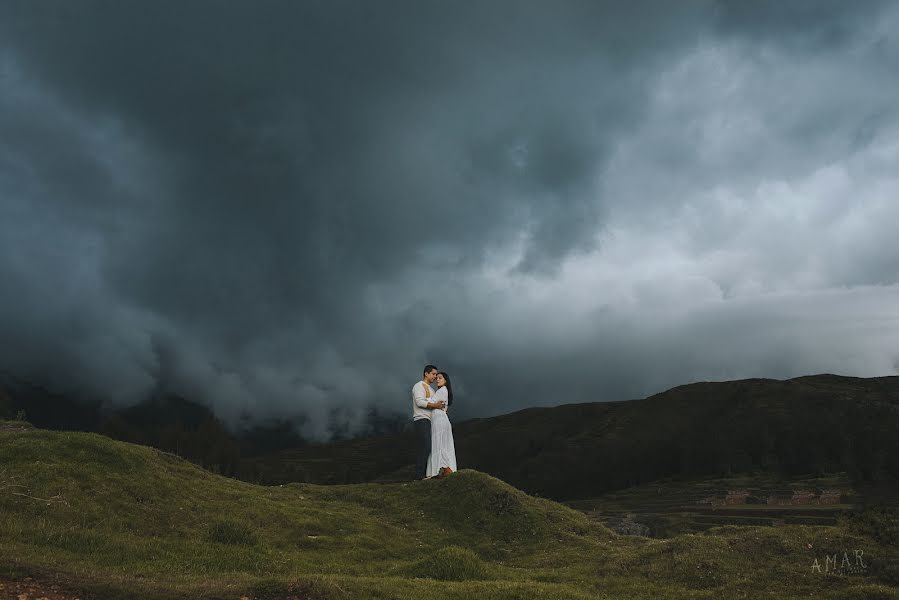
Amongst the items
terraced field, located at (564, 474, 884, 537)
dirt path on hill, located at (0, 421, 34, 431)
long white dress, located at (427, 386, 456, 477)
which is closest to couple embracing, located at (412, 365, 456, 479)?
long white dress, located at (427, 386, 456, 477)

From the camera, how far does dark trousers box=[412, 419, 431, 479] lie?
28328 mm

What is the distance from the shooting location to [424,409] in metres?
28.5

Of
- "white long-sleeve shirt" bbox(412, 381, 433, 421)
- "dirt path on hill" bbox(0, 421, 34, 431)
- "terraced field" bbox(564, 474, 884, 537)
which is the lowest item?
"terraced field" bbox(564, 474, 884, 537)

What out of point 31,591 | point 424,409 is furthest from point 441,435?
point 31,591

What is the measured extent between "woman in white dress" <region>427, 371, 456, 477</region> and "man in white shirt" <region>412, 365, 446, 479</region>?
197 mm

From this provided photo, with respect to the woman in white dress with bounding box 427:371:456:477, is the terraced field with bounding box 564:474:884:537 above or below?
below

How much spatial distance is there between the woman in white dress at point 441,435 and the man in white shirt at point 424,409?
0.20m

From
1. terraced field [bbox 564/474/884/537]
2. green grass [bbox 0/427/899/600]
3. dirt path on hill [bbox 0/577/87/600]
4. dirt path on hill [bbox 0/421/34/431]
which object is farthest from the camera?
terraced field [bbox 564/474/884/537]

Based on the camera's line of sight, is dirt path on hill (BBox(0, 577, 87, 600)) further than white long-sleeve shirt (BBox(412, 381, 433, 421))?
No

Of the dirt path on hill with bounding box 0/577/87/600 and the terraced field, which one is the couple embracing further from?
the dirt path on hill with bounding box 0/577/87/600

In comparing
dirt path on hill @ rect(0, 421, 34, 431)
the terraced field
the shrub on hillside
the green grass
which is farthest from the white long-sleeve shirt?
dirt path on hill @ rect(0, 421, 34, 431)

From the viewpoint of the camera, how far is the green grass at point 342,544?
13031 millimetres

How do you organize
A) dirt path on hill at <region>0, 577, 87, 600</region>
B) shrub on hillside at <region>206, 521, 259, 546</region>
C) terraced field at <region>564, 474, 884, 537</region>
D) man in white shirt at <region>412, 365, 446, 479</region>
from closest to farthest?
dirt path on hill at <region>0, 577, 87, 600</region> → shrub on hillside at <region>206, 521, 259, 546</region> → man in white shirt at <region>412, 365, 446, 479</region> → terraced field at <region>564, 474, 884, 537</region>

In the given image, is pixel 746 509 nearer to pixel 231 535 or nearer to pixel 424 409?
pixel 424 409
